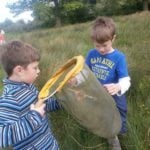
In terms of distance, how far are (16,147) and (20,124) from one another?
264 millimetres

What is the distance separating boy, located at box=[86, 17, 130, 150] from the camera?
3.34m

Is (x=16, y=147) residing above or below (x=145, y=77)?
above

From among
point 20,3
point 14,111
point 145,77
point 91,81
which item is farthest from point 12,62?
point 20,3

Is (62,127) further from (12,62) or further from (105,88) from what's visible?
(12,62)

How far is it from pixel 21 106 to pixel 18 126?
0.46 feet

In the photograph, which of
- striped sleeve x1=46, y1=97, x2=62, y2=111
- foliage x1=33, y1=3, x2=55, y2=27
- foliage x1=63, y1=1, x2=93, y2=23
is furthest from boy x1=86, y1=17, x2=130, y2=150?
foliage x1=33, y1=3, x2=55, y2=27

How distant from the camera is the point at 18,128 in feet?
8.58

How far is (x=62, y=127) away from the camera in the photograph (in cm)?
430

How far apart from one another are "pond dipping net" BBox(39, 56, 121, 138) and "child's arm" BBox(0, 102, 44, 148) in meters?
0.15

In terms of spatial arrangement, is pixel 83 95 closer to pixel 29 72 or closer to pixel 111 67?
pixel 29 72

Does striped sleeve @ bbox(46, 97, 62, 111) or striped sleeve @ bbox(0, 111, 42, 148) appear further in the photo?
striped sleeve @ bbox(46, 97, 62, 111)

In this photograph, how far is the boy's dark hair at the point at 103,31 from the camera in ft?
11.0

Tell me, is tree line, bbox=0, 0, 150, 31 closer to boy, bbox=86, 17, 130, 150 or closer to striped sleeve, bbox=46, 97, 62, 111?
boy, bbox=86, 17, 130, 150

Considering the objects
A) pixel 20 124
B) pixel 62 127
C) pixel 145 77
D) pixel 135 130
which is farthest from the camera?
pixel 145 77
